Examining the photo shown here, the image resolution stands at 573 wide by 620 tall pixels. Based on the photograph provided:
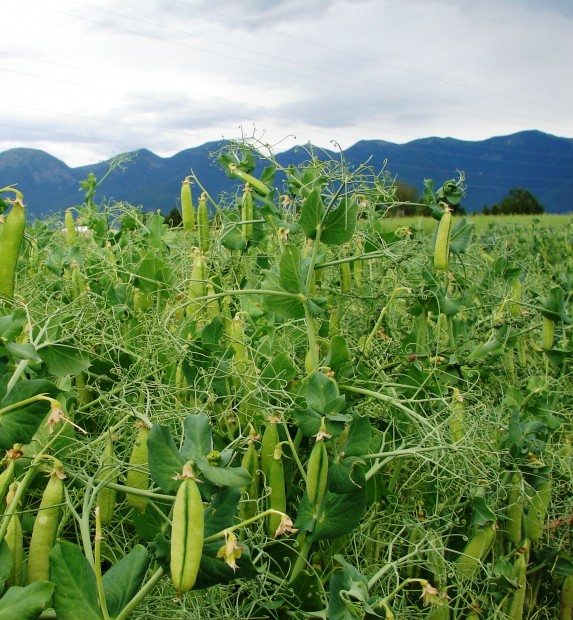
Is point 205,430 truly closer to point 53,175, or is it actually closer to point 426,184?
point 426,184

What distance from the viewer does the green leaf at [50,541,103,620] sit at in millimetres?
687

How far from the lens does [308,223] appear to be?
3.45 feet

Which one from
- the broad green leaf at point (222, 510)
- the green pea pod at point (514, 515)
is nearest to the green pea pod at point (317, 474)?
the broad green leaf at point (222, 510)

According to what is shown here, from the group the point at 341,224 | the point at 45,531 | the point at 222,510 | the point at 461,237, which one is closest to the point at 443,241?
the point at 461,237

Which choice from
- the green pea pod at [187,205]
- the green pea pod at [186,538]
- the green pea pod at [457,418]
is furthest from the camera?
the green pea pod at [187,205]

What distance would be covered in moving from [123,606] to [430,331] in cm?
101

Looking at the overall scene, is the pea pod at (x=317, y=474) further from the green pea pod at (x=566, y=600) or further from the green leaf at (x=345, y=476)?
the green pea pod at (x=566, y=600)

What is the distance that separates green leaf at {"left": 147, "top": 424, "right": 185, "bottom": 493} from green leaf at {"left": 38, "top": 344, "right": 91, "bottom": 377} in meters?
0.26

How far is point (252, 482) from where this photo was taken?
0.90 meters

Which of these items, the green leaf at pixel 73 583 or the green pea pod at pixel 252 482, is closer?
the green leaf at pixel 73 583

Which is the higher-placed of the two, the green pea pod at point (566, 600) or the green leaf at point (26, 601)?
the green leaf at point (26, 601)

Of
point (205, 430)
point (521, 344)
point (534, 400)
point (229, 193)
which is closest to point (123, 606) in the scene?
point (205, 430)

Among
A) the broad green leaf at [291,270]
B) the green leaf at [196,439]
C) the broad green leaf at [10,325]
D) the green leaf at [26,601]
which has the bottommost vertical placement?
the green leaf at [26,601]

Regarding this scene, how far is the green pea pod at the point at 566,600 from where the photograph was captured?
52.0 inches
